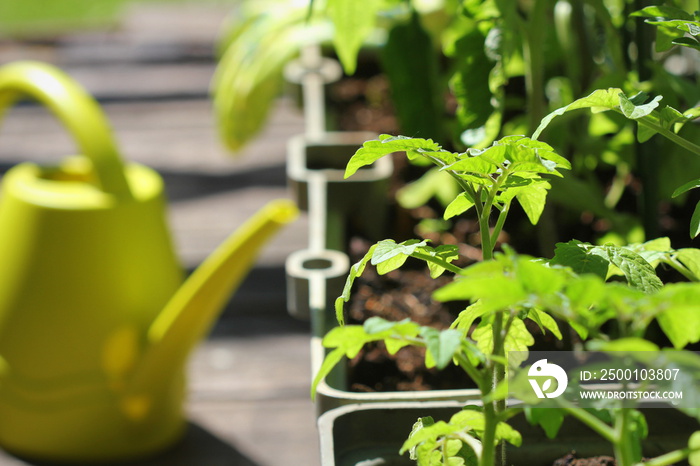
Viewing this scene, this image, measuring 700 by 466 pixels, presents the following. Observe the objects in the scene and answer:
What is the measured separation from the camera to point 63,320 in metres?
0.66

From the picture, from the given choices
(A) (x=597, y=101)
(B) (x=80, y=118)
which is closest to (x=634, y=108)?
(A) (x=597, y=101)

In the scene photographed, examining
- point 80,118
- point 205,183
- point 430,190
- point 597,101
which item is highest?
point 597,101

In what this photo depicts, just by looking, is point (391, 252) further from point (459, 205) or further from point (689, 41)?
point (689, 41)

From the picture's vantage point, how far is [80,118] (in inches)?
25.5

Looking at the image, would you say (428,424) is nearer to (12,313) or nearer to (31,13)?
(12,313)

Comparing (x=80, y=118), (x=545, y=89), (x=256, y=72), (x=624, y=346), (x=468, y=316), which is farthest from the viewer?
(x=256, y=72)

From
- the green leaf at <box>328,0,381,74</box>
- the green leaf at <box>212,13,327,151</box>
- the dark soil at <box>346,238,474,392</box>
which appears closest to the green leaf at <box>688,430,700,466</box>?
the dark soil at <box>346,238,474,392</box>

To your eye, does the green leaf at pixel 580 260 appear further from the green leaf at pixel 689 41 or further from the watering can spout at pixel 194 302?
the watering can spout at pixel 194 302

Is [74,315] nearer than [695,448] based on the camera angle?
No

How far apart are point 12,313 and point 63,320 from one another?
0.04 metres

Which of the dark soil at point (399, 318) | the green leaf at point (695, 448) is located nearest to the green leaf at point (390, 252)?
the green leaf at point (695, 448)

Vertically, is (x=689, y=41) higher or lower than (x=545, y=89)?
higher
